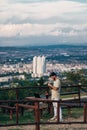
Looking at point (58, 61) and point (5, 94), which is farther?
point (58, 61)

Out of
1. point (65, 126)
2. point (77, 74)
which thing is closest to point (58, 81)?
point (65, 126)

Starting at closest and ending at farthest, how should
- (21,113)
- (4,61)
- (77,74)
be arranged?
(21,113)
(77,74)
(4,61)

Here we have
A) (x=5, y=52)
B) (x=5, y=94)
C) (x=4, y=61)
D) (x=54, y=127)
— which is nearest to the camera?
(x=54, y=127)

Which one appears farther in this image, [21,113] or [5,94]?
[5,94]

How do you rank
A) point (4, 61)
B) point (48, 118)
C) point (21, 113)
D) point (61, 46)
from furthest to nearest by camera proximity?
point (61, 46) < point (4, 61) < point (21, 113) < point (48, 118)

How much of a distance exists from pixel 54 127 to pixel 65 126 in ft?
0.97

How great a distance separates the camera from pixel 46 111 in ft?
54.4

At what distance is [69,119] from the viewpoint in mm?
14992

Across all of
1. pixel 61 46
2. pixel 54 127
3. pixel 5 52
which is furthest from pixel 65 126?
pixel 61 46

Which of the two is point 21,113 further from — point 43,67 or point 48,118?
point 43,67

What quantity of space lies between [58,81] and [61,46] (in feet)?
484

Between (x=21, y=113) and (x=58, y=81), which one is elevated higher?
(x=58, y=81)

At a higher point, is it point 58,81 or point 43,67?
point 58,81

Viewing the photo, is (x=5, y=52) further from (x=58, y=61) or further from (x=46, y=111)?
(x=46, y=111)
